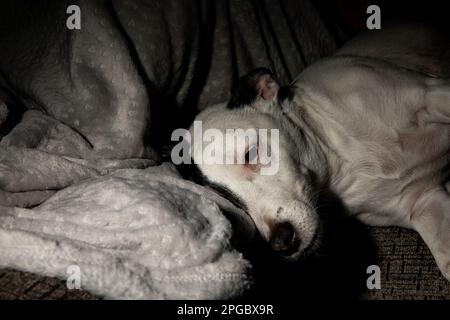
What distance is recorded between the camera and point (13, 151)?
4.83 feet

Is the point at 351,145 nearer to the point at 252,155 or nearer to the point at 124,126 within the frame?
the point at 252,155

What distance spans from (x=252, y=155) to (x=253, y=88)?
39 centimetres

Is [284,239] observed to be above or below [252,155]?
below

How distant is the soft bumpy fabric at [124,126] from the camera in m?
1.12

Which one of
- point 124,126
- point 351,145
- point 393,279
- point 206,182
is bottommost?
point 393,279

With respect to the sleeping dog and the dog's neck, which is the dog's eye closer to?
the sleeping dog

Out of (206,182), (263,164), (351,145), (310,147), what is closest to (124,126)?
(206,182)

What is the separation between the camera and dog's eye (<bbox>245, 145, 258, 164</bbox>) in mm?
1829

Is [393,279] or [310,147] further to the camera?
[310,147]

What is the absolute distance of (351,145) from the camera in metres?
2.02

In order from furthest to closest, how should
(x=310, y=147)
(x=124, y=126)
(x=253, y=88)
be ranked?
1. (x=253, y=88)
2. (x=310, y=147)
3. (x=124, y=126)

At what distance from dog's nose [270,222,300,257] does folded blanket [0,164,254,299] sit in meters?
0.45

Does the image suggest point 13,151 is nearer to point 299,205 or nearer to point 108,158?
point 108,158

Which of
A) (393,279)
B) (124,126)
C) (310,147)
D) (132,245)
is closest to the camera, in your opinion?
(132,245)
